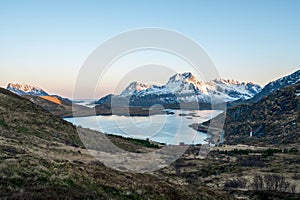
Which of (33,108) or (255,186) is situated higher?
(33,108)

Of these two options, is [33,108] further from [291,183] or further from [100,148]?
[291,183]

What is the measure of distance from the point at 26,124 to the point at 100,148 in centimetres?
1795

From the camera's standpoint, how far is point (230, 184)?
5059 cm

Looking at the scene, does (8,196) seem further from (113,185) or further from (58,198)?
(113,185)

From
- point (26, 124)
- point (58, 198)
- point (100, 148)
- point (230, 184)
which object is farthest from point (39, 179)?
point (100, 148)

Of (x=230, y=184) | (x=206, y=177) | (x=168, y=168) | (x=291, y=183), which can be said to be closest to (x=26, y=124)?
→ (x=168, y=168)

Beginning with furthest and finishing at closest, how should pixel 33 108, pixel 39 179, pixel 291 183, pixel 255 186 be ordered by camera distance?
pixel 33 108, pixel 291 183, pixel 255 186, pixel 39 179

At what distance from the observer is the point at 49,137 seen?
2474 inches

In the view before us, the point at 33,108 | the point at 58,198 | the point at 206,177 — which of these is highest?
the point at 33,108

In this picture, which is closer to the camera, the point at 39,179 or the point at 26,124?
the point at 39,179

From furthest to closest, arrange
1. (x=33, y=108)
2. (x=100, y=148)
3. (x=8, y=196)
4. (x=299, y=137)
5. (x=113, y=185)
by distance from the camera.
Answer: (x=299, y=137) → (x=33, y=108) → (x=100, y=148) → (x=113, y=185) → (x=8, y=196)

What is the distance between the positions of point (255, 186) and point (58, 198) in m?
40.2

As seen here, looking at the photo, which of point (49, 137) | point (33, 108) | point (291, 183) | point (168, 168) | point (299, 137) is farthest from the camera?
point (299, 137)

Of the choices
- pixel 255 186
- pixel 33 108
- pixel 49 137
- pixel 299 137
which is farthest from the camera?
pixel 299 137
